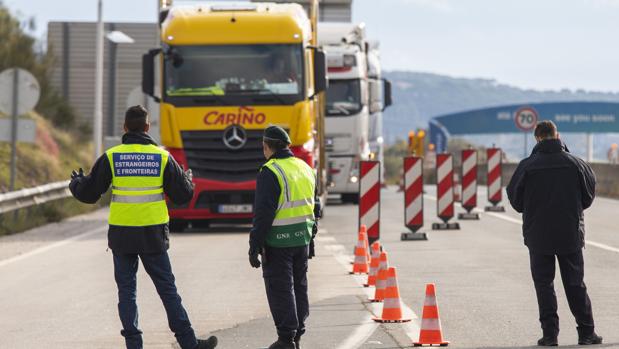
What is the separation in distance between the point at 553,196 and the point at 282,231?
208 cm

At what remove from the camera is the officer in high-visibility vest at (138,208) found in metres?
9.39

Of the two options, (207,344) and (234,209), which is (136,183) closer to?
(207,344)

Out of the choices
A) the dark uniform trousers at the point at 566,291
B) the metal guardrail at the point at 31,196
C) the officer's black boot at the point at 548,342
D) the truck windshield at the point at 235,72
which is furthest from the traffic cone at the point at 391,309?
the metal guardrail at the point at 31,196

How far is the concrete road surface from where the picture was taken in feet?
35.4

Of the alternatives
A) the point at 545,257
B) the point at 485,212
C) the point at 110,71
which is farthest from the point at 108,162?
the point at 110,71

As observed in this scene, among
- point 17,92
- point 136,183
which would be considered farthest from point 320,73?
point 136,183

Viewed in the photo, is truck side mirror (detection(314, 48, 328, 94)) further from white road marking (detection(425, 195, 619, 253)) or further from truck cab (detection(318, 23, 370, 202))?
truck cab (detection(318, 23, 370, 202))

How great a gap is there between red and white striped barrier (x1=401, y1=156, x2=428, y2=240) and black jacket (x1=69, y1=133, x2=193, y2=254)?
38.8ft

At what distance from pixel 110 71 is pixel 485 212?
17.5 metres

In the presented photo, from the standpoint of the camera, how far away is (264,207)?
9523 mm

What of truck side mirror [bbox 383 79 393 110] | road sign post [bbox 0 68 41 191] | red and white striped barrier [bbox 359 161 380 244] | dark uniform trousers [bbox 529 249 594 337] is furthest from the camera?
truck side mirror [bbox 383 79 393 110]

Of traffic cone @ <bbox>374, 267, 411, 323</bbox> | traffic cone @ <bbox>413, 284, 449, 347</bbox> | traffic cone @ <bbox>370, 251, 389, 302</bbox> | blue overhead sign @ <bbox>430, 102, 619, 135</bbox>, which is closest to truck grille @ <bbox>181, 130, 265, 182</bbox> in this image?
traffic cone @ <bbox>370, 251, 389, 302</bbox>

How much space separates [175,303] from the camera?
9.41 meters

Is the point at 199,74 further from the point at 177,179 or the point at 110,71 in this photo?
the point at 110,71
